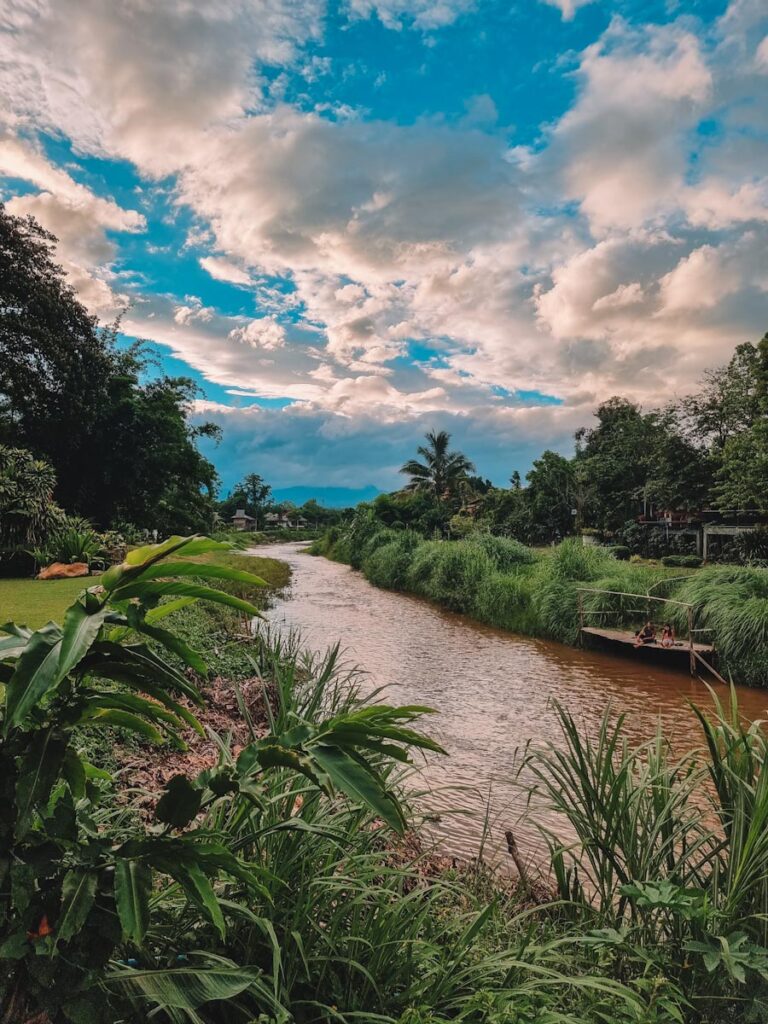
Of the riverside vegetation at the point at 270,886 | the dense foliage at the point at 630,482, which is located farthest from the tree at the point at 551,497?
the riverside vegetation at the point at 270,886

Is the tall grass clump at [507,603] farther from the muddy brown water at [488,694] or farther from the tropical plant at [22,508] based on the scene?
the tropical plant at [22,508]

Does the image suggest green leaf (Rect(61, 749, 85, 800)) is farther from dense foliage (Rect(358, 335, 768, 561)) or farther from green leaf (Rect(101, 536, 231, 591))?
dense foliage (Rect(358, 335, 768, 561))

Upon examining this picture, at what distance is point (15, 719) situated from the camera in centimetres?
90

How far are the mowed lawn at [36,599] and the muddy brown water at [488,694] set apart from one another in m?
2.85

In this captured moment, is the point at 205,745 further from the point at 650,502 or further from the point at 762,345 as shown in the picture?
the point at 650,502

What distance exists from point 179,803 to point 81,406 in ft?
59.0

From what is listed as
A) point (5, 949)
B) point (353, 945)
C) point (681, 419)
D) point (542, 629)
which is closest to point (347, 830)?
point (353, 945)

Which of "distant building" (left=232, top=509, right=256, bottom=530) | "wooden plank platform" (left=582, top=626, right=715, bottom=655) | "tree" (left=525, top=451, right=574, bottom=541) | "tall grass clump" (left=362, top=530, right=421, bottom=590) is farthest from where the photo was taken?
"distant building" (left=232, top=509, right=256, bottom=530)

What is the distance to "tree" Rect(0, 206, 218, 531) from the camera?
1608 centimetres

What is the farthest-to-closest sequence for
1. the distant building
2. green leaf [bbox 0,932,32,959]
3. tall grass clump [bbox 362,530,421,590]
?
the distant building → tall grass clump [bbox 362,530,421,590] → green leaf [bbox 0,932,32,959]

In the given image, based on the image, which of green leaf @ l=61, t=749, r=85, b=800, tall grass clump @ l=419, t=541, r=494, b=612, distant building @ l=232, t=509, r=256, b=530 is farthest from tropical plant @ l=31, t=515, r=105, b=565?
distant building @ l=232, t=509, r=256, b=530

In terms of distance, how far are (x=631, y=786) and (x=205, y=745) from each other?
2.85 meters

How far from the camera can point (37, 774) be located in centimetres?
105

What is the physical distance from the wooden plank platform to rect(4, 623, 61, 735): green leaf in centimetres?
1031
